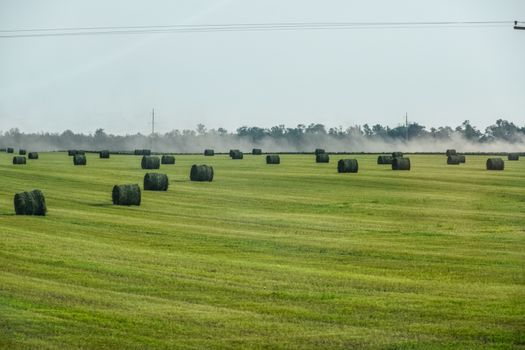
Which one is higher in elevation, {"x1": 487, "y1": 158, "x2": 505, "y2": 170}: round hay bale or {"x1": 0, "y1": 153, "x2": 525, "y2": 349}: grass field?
{"x1": 487, "y1": 158, "x2": 505, "y2": 170}: round hay bale

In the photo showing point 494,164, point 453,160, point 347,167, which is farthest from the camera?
point 453,160

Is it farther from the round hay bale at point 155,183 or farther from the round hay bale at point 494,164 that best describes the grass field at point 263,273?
the round hay bale at point 494,164

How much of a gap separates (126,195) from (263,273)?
20.0 meters

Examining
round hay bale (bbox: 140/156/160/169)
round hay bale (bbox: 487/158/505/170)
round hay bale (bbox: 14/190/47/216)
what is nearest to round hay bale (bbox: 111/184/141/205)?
round hay bale (bbox: 14/190/47/216)

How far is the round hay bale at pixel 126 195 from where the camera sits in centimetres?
4181

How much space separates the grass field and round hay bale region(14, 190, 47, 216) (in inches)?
24.8

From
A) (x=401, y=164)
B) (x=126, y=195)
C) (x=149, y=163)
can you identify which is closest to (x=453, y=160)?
(x=401, y=164)

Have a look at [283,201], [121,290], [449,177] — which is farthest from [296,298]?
[449,177]

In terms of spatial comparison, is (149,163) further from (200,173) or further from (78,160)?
(200,173)

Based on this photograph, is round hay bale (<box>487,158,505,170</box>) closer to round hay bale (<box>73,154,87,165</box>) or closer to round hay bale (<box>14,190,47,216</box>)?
round hay bale (<box>73,154,87,165</box>)

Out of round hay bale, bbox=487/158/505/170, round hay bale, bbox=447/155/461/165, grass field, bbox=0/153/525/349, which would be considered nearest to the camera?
grass field, bbox=0/153/525/349

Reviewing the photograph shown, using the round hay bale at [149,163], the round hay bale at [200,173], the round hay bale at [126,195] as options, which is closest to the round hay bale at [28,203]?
the round hay bale at [126,195]

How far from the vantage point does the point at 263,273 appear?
22469 millimetres

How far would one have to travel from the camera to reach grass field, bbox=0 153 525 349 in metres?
16.0
